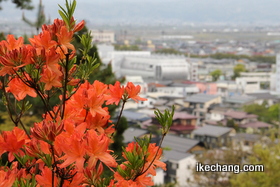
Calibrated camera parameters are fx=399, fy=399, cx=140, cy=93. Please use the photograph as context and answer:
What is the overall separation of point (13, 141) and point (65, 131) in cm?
10

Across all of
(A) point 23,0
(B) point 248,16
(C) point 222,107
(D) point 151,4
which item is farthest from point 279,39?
(A) point 23,0

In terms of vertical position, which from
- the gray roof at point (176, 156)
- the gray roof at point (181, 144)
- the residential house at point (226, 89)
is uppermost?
the gray roof at point (176, 156)

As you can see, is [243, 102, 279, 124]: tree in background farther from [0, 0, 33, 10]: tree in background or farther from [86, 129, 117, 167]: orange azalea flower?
[86, 129, 117, 167]: orange azalea flower

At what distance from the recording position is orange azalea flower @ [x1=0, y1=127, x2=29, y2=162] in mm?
595

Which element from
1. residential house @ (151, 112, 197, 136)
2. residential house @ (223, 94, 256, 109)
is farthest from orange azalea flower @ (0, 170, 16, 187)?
residential house @ (223, 94, 256, 109)

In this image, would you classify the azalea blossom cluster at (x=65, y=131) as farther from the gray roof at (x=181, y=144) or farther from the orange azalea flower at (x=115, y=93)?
the gray roof at (x=181, y=144)

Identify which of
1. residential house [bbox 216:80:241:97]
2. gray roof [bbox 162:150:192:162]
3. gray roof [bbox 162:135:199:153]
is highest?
gray roof [bbox 162:150:192:162]

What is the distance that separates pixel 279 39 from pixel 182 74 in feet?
69.7

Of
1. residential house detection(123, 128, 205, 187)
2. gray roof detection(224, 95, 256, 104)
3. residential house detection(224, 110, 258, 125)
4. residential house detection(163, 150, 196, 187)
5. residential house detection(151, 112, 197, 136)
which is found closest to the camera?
residential house detection(123, 128, 205, 187)

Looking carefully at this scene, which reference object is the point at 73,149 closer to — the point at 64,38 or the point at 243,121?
the point at 64,38

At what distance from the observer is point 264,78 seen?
104 feet

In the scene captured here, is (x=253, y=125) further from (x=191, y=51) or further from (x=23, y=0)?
(x=191, y=51)

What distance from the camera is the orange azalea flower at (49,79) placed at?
566 millimetres

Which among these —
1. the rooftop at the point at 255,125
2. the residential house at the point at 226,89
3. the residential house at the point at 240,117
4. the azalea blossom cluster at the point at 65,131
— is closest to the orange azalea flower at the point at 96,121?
the azalea blossom cluster at the point at 65,131
